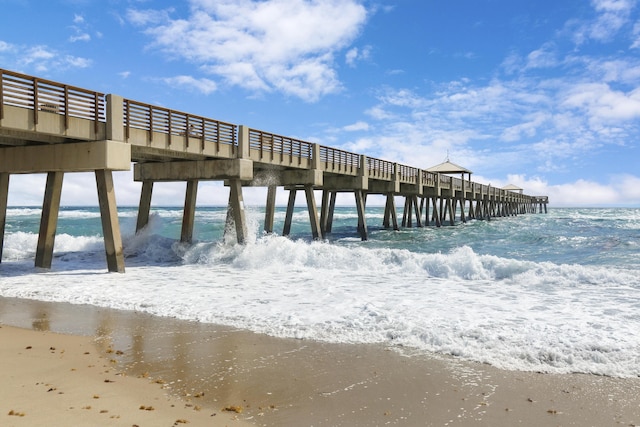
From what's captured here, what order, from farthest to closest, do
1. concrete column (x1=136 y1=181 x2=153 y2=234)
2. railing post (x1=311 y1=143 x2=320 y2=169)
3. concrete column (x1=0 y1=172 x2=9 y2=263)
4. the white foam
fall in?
1. railing post (x1=311 y1=143 x2=320 y2=169)
2. concrete column (x1=136 y1=181 x2=153 y2=234)
3. concrete column (x1=0 y1=172 x2=9 y2=263)
4. the white foam

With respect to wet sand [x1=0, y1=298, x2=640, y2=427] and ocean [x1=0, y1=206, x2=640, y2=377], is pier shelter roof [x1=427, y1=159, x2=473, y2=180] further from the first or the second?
wet sand [x1=0, y1=298, x2=640, y2=427]

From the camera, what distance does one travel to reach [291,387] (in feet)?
15.7

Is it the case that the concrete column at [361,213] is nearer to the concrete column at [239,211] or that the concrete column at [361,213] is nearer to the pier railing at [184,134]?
the pier railing at [184,134]

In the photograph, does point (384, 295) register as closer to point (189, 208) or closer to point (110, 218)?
point (110, 218)

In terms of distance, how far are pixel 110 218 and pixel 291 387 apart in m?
10.7

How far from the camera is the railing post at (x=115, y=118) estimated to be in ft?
42.9

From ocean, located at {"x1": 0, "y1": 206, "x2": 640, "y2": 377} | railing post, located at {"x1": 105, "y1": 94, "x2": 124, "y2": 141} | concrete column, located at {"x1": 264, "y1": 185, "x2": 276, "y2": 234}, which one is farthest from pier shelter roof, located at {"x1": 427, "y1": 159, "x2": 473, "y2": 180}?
railing post, located at {"x1": 105, "y1": 94, "x2": 124, "y2": 141}

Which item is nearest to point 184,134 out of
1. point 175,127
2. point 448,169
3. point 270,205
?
point 175,127

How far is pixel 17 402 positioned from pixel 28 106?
9631 mm

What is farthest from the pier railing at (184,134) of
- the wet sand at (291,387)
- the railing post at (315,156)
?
the wet sand at (291,387)

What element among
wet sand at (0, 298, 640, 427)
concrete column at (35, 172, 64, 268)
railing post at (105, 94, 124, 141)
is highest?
railing post at (105, 94, 124, 141)

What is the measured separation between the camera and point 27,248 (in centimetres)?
2055

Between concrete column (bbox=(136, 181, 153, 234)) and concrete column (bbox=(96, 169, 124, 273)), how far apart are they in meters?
5.75

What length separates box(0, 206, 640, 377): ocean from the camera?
254 inches
